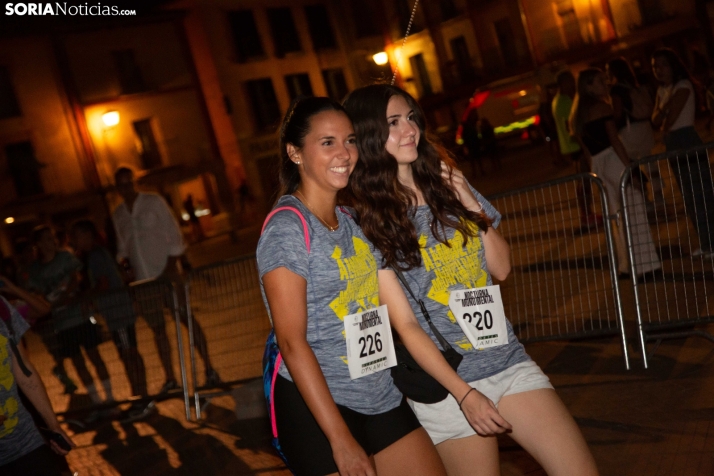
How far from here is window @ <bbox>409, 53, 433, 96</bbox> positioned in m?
16.7

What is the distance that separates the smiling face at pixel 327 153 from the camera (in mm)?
2525

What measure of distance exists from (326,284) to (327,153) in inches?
17.2

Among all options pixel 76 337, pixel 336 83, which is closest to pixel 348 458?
pixel 76 337

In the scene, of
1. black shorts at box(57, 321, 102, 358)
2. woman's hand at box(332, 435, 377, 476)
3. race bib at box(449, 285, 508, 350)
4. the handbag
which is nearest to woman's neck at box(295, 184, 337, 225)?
the handbag

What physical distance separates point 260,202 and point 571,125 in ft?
65.9

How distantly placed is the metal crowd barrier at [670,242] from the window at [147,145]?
27864 millimetres

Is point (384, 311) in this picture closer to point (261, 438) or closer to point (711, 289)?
point (261, 438)

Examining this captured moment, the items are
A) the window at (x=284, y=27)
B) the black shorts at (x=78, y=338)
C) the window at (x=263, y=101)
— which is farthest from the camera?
the window at (x=263, y=101)

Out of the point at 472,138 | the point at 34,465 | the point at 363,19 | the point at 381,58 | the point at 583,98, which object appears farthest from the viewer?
the point at 363,19

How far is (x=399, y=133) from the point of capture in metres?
2.79

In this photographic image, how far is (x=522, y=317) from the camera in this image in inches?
257

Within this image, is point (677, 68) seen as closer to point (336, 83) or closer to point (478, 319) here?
point (478, 319)

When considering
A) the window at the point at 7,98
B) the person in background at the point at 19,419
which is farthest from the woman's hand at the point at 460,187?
the window at the point at 7,98

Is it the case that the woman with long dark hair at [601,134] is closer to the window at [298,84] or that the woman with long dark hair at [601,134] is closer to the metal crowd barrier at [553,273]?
the metal crowd barrier at [553,273]
